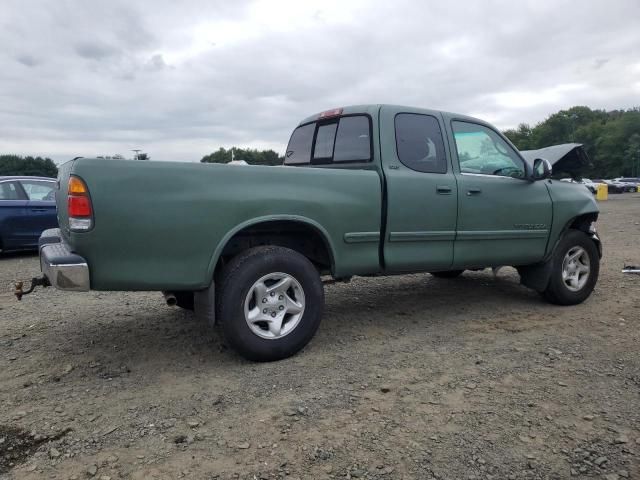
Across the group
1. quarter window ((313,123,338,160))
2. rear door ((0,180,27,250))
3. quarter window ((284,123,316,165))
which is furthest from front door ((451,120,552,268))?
rear door ((0,180,27,250))

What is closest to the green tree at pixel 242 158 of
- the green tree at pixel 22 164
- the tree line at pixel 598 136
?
the green tree at pixel 22 164

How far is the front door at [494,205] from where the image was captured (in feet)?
14.9

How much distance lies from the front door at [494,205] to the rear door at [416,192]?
164 millimetres

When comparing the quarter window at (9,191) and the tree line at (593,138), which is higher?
the tree line at (593,138)

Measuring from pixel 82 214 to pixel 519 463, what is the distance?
2.74 metres

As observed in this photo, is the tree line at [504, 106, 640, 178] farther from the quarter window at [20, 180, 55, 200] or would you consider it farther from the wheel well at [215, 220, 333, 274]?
the wheel well at [215, 220, 333, 274]

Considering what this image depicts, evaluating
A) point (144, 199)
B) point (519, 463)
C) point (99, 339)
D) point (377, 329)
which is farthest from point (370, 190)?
point (99, 339)

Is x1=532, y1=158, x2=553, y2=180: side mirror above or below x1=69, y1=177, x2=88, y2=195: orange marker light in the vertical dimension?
above

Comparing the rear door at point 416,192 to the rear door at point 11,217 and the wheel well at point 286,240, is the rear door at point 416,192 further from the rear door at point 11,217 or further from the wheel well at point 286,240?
the rear door at point 11,217

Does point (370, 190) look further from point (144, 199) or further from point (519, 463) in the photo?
point (519, 463)

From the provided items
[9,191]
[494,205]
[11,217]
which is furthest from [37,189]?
[494,205]

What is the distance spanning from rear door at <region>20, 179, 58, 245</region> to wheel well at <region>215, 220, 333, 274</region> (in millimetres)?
6515

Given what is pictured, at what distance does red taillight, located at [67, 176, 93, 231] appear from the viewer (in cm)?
301

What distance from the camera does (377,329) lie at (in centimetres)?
446
